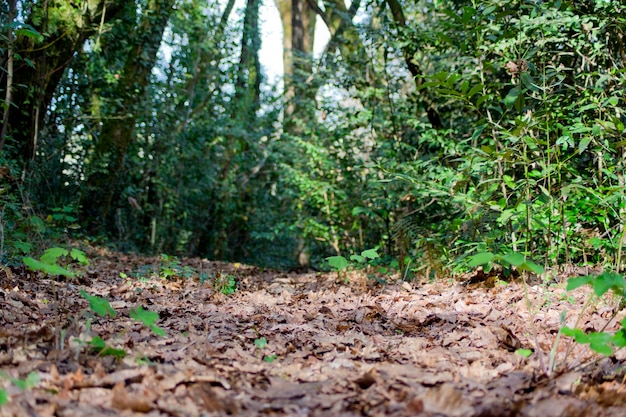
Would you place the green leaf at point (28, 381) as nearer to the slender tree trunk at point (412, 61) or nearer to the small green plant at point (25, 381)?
the small green plant at point (25, 381)

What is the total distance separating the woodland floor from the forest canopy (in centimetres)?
60

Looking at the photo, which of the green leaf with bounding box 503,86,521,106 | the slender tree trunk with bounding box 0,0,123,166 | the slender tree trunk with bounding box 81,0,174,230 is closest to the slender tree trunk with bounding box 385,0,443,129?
the green leaf with bounding box 503,86,521,106

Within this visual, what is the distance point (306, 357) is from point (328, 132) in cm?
598

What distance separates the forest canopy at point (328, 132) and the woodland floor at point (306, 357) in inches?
23.5

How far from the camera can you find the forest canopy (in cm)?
402

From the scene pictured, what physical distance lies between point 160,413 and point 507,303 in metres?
2.67

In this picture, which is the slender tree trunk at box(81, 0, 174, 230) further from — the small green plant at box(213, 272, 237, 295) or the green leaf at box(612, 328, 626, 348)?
the green leaf at box(612, 328, 626, 348)

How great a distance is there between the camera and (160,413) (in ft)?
5.64

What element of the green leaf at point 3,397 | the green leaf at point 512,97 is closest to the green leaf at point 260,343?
the green leaf at point 3,397

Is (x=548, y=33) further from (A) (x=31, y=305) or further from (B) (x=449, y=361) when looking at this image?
(A) (x=31, y=305)

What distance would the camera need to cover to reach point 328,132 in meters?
8.23

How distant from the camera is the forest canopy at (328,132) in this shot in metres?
4.02

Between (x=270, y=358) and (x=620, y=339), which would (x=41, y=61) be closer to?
(x=270, y=358)

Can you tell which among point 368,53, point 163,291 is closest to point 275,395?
point 163,291
